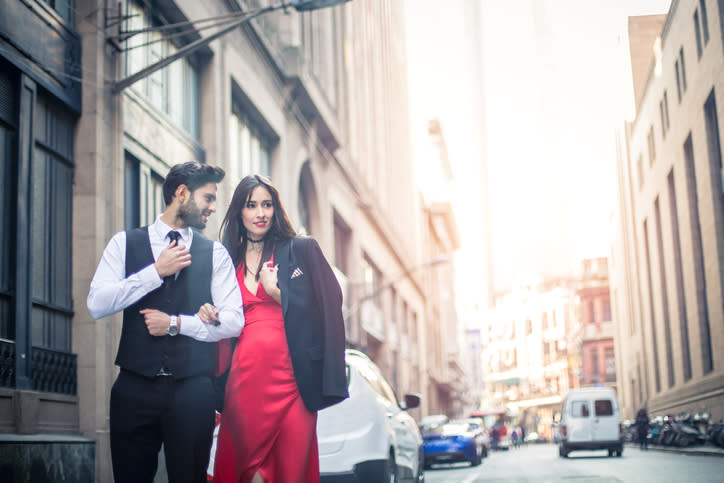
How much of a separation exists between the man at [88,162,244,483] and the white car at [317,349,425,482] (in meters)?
4.34

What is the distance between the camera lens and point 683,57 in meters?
34.5

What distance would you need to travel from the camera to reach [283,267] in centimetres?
420

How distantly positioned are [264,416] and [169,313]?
621 millimetres

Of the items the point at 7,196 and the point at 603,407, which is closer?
the point at 7,196

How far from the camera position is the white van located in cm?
2644

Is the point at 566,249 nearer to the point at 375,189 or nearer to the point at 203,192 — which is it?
the point at 375,189

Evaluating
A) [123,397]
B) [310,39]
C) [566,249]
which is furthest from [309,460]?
[566,249]

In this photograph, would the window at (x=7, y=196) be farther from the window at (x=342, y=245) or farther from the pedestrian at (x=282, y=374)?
the window at (x=342, y=245)

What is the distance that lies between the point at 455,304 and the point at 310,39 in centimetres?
6764

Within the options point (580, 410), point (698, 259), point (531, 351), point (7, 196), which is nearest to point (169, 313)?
point (7, 196)

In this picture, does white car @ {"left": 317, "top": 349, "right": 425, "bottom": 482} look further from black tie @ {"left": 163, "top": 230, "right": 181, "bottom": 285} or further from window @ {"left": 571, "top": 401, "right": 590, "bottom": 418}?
window @ {"left": 571, "top": 401, "right": 590, "bottom": 418}

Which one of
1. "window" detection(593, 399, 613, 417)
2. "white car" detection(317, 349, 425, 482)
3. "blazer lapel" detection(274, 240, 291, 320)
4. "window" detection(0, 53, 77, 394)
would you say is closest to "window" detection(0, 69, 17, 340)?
"window" detection(0, 53, 77, 394)

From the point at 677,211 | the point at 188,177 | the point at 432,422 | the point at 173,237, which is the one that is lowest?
the point at 432,422

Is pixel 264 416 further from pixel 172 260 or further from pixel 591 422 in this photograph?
pixel 591 422
